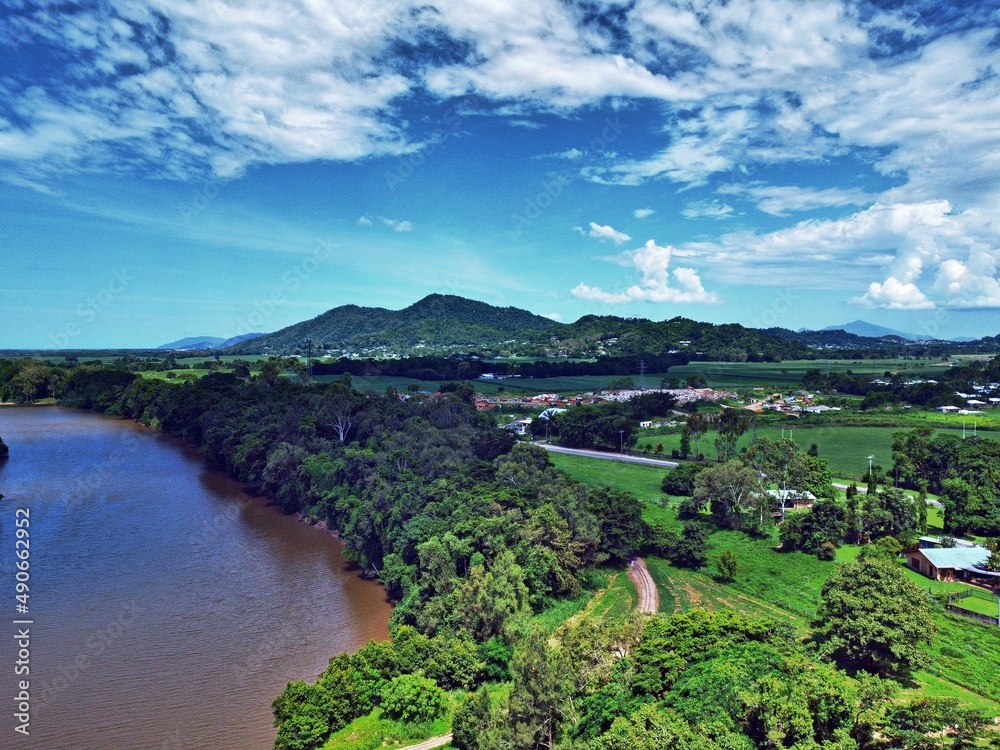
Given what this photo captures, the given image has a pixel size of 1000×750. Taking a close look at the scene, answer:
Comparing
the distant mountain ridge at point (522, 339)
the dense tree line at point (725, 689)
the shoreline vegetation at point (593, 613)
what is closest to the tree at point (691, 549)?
the shoreline vegetation at point (593, 613)

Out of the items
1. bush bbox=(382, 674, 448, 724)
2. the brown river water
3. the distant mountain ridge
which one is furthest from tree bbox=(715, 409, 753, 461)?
the distant mountain ridge

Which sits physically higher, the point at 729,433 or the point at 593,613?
the point at 729,433

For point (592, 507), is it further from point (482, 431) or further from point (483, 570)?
point (482, 431)

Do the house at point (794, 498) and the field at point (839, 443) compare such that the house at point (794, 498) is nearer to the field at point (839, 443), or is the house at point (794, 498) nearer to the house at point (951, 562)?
the field at point (839, 443)

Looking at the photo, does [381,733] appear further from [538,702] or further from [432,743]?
[538,702]

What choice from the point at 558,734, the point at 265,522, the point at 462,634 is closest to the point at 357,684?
the point at 462,634

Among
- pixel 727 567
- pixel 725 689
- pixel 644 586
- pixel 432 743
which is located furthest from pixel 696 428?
pixel 432 743
